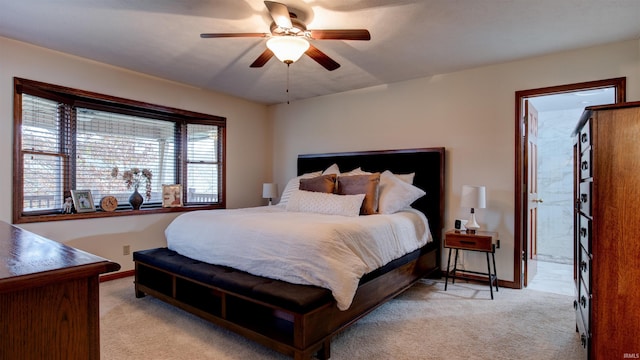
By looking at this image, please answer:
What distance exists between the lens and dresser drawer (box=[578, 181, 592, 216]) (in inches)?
75.2

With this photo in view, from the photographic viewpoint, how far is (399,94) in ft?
14.0

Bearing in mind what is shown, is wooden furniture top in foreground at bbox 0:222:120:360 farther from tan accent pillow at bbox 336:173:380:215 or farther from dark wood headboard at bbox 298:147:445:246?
dark wood headboard at bbox 298:147:445:246

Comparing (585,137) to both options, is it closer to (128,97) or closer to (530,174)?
(530,174)

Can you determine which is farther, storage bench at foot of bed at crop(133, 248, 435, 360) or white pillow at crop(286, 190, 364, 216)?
white pillow at crop(286, 190, 364, 216)

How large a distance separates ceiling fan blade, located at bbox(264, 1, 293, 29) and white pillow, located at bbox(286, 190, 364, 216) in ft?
5.60

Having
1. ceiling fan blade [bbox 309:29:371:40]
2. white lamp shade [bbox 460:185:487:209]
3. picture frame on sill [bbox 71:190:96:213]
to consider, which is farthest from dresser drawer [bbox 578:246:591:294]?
picture frame on sill [bbox 71:190:96:213]

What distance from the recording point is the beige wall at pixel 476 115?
3193 millimetres

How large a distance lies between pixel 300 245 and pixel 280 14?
1.53 meters

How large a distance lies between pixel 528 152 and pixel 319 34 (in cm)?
278

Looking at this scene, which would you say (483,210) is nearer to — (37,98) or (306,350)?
(306,350)

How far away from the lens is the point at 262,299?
2135 millimetres

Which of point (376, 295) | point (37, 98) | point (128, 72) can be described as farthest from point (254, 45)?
point (376, 295)

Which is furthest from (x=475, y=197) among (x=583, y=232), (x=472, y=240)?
(x=583, y=232)

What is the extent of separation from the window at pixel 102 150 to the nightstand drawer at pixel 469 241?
3.22 meters
